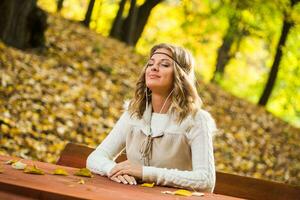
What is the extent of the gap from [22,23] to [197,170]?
24.0 feet

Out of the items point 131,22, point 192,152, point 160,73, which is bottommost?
→ point 192,152

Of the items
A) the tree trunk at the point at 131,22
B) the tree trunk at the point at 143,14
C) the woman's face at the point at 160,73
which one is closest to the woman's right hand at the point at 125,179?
the woman's face at the point at 160,73

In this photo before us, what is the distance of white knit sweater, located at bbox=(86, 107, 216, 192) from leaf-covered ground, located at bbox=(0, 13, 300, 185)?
10.4 ft

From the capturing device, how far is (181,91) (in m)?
3.43

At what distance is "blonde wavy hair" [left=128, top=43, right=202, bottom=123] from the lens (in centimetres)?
337

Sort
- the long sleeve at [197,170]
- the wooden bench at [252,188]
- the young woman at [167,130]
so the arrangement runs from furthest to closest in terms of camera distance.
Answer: the wooden bench at [252,188], the young woman at [167,130], the long sleeve at [197,170]

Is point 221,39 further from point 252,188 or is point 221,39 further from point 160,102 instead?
point 160,102

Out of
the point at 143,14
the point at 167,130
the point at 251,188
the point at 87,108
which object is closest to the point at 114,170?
the point at 167,130

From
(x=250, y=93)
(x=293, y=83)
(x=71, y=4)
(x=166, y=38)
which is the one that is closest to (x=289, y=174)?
(x=293, y=83)

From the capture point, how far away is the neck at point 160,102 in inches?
136

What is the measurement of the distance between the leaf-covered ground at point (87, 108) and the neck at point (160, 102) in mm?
3346

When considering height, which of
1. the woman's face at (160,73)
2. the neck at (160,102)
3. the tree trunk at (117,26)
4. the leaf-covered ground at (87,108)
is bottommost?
the leaf-covered ground at (87,108)

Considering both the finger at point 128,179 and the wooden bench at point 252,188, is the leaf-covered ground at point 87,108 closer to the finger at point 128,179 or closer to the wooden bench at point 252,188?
the wooden bench at point 252,188

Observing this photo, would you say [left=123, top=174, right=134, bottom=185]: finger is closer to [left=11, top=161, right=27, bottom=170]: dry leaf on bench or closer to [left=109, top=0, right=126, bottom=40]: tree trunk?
[left=11, top=161, right=27, bottom=170]: dry leaf on bench
